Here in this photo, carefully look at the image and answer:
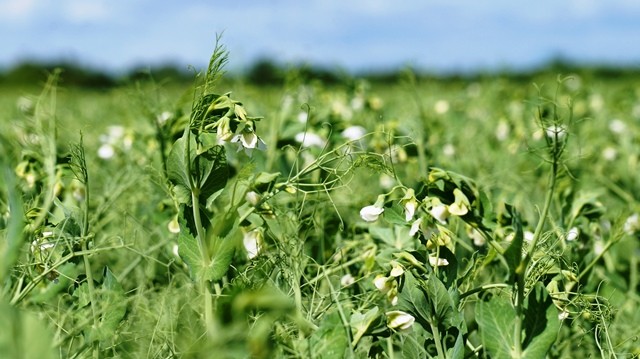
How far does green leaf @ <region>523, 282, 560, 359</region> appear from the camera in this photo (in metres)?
0.90

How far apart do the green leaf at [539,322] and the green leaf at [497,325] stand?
0.06 feet

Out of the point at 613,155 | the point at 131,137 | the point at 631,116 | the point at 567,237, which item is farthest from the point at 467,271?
the point at 631,116

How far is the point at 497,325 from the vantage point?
3.00 ft

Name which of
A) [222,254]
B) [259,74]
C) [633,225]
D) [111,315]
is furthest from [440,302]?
[259,74]

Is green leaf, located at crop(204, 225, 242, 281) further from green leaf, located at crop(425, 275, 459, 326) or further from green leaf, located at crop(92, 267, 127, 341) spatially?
green leaf, located at crop(425, 275, 459, 326)

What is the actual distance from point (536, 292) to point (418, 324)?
16 cm

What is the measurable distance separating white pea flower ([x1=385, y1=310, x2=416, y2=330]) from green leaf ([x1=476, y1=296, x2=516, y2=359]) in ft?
0.25

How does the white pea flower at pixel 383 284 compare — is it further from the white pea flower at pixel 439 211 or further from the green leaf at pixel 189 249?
the green leaf at pixel 189 249

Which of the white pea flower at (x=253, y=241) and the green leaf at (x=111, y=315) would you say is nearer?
the green leaf at (x=111, y=315)

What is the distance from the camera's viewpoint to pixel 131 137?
6.59 ft

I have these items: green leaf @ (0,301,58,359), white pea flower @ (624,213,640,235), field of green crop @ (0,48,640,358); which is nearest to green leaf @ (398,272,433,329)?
field of green crop @ (0,48,640,358)

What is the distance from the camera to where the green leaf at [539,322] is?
2.96ft

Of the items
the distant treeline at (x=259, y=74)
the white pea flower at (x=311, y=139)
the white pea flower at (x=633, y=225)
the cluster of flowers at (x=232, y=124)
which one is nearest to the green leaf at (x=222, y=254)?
the cluster of flowers at (x=232, y=124)

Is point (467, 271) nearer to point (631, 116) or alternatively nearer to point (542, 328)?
point (542, 328)
